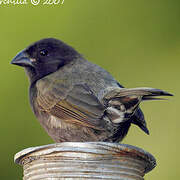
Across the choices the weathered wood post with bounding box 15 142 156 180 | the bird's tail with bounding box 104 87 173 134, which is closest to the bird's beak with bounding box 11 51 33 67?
the bird's tail with bounding box 104 87 173 134

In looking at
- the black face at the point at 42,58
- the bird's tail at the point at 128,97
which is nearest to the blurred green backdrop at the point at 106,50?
the black face at the point at 42,58

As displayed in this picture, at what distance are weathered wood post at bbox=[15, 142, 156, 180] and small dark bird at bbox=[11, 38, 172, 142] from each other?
76cm

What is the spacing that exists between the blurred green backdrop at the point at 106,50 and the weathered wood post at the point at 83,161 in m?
2.96

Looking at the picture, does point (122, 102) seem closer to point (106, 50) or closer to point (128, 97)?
point (128, 97)

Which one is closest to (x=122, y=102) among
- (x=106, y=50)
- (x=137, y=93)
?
(x=137, y=93)

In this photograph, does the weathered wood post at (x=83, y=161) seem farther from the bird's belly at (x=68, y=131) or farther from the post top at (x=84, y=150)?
the bird's belly at (x=68, y=131)

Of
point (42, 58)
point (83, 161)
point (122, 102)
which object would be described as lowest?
point (83, 161)

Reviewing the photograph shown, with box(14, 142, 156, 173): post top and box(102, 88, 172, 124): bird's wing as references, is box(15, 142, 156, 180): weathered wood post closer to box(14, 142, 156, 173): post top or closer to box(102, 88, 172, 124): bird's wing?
box(14, 142, 156, 173): post top

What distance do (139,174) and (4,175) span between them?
10.2 feet

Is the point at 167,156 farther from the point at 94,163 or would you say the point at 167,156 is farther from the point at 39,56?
the point at 94,163

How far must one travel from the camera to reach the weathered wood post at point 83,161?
275 cm

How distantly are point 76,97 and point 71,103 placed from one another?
2.5 inches

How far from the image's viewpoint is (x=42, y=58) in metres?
4.99

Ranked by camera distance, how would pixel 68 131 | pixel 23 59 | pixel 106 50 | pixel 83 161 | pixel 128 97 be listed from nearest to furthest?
pixel 83 161
pixel 128 97
pixel 68 131
pixel 23 59
pixel 106 50
